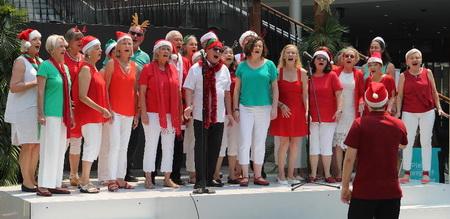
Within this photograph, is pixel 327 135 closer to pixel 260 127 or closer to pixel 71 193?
pixel 260 127

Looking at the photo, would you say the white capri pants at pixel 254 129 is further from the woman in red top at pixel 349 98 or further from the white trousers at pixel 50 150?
the white trousers at pixel 50 150

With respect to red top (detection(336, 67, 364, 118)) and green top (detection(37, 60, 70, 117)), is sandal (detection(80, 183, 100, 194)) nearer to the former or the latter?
green top (detection(37, 60, 70, 117))

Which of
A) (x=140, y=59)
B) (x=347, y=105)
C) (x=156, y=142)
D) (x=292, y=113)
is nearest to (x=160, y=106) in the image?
(x=156, y=142)

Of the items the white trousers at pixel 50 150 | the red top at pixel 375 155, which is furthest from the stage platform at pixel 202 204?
the red top at pixel 375 155

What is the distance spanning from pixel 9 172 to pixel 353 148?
5488 millimetres

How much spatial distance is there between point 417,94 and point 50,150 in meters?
4.36

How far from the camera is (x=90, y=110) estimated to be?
7.61 meters

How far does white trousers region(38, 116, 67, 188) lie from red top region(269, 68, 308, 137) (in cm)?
260

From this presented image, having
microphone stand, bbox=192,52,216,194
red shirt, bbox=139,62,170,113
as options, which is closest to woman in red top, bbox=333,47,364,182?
microphone stand, bbox=192,52,216,194

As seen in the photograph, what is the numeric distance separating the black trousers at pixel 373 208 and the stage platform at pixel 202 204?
1.89 metres

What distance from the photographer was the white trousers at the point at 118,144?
25.6ft

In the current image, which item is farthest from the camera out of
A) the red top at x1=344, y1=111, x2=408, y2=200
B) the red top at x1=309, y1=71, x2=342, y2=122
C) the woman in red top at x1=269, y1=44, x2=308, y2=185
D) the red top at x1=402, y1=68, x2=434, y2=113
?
the red top at x1=402, y1=68, x2=434, y2=113

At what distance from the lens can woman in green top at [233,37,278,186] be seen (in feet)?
27.8

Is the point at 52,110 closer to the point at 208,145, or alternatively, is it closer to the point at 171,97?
the point at 171,97
